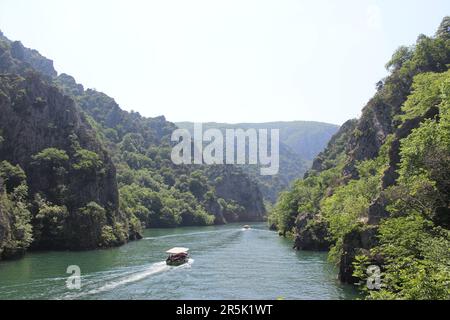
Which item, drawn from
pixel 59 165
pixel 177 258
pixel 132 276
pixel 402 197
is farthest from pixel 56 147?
pixel 402 197

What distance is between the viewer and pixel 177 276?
5216 cm

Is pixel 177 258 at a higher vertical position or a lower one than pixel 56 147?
lower

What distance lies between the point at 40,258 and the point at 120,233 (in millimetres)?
25466

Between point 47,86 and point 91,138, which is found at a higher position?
point 47,86

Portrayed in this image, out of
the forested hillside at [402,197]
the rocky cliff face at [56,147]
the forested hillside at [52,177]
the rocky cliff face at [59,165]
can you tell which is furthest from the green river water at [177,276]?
the rocky cliff face at [56,147]

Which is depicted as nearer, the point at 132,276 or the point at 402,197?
the point at 402,197

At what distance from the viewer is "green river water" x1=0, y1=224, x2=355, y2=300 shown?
42.1m

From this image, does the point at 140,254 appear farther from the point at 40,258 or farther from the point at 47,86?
the point at 47,86

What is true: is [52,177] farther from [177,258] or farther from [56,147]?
[177,258]

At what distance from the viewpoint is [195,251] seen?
254 ft

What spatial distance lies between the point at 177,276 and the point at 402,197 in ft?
88.0

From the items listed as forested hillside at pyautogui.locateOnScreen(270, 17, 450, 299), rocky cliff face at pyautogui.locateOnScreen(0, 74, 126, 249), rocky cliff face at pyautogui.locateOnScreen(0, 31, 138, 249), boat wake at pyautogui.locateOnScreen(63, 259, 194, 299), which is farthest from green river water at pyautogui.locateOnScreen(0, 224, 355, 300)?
rocky cliff face at pyautogui.locateOnScreen(0, 74, 126, 249)

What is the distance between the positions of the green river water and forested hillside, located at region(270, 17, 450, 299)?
15.2 feet

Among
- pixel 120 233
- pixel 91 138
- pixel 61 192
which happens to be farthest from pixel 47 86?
pixel 120 233
